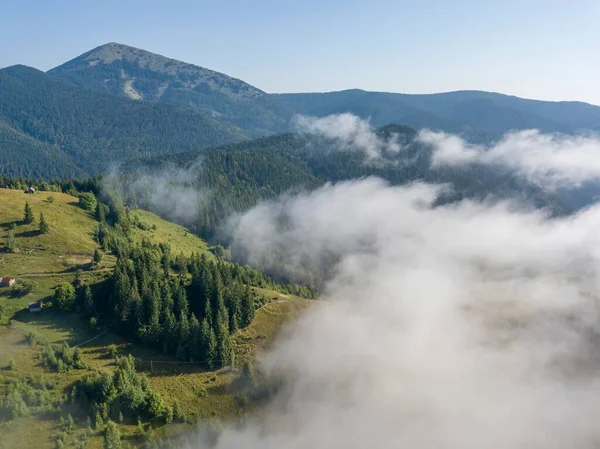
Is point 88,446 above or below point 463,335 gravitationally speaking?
above

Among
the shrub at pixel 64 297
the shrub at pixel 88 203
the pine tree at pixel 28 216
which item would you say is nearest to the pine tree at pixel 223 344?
the shrub at pixel 64 297

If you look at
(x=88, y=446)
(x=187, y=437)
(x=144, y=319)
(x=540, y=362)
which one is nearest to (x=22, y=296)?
(x=144, y=319)

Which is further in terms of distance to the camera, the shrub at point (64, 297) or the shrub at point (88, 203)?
the shrub at point (88, 203)

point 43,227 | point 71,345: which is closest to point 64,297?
point 71,345

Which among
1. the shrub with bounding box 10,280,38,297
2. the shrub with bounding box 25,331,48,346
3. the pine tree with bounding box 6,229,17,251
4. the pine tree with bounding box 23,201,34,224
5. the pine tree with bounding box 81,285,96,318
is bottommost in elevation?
the shrub with bounding box 25,331,48,346

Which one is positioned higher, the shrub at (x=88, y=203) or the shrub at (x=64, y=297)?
the shrub at (x=88, y=203)

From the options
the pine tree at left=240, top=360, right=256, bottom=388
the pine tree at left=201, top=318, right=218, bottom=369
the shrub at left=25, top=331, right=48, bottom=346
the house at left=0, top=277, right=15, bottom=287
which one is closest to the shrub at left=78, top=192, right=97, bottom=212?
the house at left=0, top=277, right=15, bottom=287

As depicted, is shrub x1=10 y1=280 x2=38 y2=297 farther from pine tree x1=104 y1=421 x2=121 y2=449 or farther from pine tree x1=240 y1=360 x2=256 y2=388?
pine tree x1=240 y1=360 x2=256 y2=388

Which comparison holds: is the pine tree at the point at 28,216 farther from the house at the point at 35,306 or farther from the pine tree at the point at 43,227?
the house at the point at 35,306

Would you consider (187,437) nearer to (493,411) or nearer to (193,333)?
(193,333)
